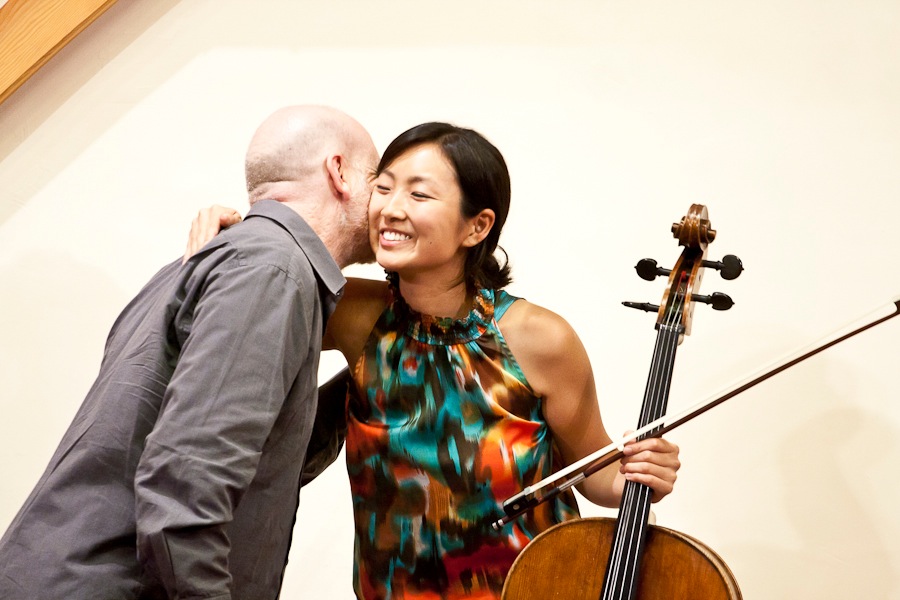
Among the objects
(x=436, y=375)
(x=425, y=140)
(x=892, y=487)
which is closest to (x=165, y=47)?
(x=425, y=140)

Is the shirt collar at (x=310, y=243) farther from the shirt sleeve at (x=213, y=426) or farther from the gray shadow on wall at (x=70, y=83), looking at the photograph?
the gray shadow on wall at (x=70, y=83)

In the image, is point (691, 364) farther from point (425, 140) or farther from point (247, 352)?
point (247, 352)

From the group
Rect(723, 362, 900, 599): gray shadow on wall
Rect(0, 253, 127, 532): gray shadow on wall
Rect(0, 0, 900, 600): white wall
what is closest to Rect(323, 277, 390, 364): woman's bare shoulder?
Rect(0, 0, 900, 600): white wall

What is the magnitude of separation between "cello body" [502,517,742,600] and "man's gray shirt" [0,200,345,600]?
1.26ft

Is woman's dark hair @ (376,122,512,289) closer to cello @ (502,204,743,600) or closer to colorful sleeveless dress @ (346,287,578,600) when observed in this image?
colorful sleeveless dress @ (346,287,578,600)

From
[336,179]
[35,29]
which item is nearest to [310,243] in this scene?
[336,179]

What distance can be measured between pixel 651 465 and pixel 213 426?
707 mm

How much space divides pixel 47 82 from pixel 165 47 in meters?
0.37

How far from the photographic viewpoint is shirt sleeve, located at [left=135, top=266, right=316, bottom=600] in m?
1.20

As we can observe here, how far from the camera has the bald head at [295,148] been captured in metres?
1.65

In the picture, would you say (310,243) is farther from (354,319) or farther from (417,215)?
(354,319)

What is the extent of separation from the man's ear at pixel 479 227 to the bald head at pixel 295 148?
0.25m

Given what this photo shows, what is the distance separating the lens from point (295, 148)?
1666 mm

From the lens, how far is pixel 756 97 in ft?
7.76
